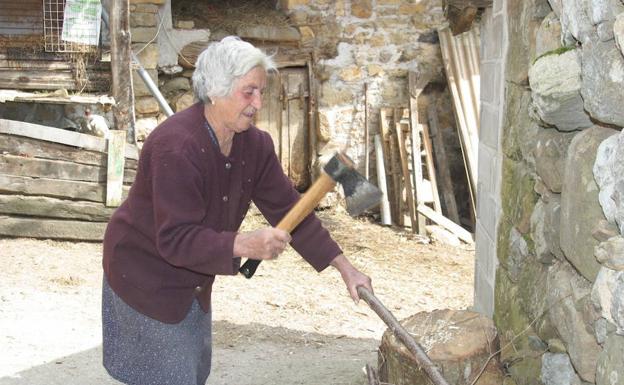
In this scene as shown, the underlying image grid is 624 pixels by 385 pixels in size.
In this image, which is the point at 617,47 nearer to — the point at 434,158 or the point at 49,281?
the point at 49,281

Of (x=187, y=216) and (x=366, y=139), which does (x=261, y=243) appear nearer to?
(x=187, y=216)

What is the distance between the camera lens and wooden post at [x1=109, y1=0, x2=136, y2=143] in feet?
25.0

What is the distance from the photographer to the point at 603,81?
6.20ft

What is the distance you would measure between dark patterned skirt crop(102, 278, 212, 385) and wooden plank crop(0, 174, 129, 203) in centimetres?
455

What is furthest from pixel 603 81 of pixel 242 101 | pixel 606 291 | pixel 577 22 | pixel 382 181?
pixel 382 181

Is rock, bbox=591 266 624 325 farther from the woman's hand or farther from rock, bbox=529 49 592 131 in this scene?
the woman's hand

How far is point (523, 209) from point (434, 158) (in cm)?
654

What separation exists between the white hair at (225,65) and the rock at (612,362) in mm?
1375

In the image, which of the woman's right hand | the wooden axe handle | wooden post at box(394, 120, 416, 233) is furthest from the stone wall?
wooden post at box(394, 120, 416, 233)

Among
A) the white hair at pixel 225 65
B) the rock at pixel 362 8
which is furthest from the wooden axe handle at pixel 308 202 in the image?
the rock at pixel 362 8

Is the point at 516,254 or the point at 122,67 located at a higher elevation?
the point at 122,67

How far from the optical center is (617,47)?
1820 millimetres

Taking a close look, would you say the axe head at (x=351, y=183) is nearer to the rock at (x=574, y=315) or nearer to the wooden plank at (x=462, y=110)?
the rock at (x=574, y=315)

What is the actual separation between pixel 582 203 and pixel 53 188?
5958 mm
